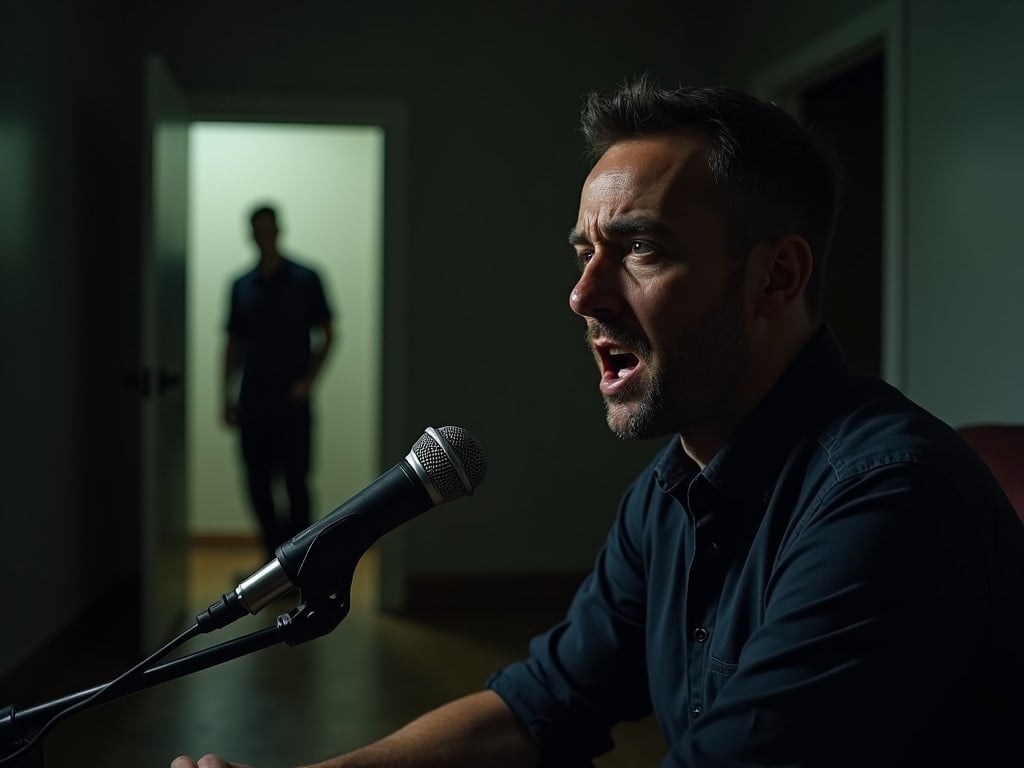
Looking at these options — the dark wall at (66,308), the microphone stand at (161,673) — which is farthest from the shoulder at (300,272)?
the microphone stand at (161,673)

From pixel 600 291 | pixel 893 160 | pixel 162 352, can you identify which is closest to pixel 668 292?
pixel 600 291

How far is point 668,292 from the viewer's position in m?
1.07

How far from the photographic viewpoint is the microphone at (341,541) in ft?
2.62

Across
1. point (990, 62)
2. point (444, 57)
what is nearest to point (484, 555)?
point (444, 57)

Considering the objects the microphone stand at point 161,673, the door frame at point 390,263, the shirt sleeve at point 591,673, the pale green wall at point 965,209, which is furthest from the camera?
the door frame at point 390,263

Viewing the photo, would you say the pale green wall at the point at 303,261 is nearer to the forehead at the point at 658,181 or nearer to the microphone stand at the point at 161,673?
the forehead at the point at 658,181

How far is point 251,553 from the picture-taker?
214 inches

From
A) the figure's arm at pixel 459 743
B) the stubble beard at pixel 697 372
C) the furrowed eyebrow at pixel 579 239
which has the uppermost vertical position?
the furrowed eyebrow at pixel 579 239

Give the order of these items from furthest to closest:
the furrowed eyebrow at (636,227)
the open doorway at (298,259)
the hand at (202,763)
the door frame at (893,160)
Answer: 1. the open doorway at (298,259)
2. the door frame at (893,160)
3. the furrowed eyebrow at (636,227)
4. the hand at (202,763)

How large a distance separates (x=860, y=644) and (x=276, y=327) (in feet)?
12.0

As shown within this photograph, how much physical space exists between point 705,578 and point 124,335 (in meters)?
3.41

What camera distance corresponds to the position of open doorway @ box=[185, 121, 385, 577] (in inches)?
219

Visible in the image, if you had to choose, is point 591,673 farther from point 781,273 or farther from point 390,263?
point 390,263

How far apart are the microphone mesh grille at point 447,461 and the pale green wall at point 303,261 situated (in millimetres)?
4789
